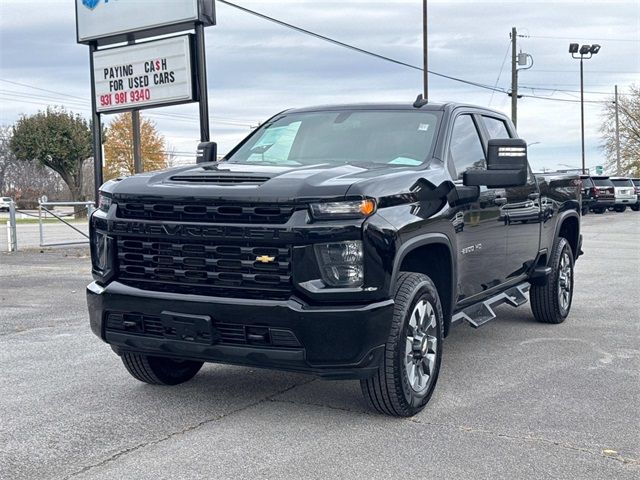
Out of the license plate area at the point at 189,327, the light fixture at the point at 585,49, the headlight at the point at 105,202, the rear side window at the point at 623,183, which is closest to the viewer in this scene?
the license plate area at the point at 189,327

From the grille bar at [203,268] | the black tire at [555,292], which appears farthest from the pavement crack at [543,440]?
the black tire at [555,292]

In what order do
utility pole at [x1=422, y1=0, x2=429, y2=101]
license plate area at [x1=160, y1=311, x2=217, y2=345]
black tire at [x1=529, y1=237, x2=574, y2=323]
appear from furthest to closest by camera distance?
utility pole at [x1=422, y1=0, x2=429, y2=101], black tire at [x1=529, y1=237, x2=574, y2=323], license plate area at [x1=160, y1=311, x2=217, y2=345]

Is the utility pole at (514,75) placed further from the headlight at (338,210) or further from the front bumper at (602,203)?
the headlight at (338,210)

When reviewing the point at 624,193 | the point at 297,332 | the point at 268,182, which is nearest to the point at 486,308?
the point at 297,332

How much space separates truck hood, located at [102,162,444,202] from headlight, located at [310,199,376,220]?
4 cm

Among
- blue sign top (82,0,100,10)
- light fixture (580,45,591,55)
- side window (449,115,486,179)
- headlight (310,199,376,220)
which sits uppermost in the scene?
light fixture (580,45,591,55)

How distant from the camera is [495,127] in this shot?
7113 millimetres

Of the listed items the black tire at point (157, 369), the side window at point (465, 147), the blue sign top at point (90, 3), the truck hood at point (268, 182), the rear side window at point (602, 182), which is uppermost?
the blue sign top at point (90, 3)

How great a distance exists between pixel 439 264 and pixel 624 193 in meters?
36.2

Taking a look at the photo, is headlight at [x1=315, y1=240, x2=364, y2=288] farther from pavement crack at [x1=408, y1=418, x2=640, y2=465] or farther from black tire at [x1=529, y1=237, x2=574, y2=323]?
black tire at [x1=529, y1=237, x2=574, y2=323]

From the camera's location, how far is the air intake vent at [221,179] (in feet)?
15.2

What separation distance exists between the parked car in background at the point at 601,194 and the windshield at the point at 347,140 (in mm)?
31831

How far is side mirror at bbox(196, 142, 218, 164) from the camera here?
21.5ft

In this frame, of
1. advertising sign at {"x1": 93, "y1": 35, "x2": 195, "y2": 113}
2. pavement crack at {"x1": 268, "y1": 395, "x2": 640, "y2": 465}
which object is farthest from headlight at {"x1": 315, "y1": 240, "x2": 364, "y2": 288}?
advertising sign at {"x1": 93, "y1": 35, "x2": 195, "y2": 113}
